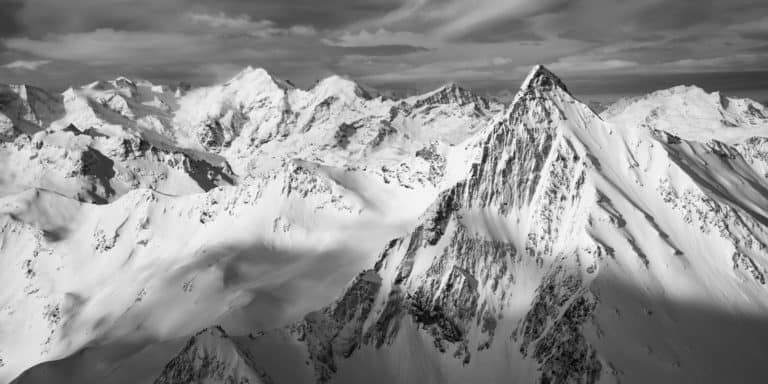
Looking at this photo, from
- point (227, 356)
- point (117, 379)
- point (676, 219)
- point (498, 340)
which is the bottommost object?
point (117, 379)

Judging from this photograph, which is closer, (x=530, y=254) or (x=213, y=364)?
(x=213, y=364)

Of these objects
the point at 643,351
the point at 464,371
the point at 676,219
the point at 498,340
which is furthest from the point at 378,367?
the point at 676,219

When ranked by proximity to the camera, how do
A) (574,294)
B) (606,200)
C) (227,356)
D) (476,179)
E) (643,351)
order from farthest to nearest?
(476,179), (606,200), (574,294), (643,351), (227,356)

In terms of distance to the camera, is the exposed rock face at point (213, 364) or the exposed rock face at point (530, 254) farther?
the exposed rock face at point (530, 254)

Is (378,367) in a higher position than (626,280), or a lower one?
lower

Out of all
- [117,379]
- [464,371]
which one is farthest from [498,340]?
[117,379]

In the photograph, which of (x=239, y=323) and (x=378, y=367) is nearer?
(x=378, y=367)

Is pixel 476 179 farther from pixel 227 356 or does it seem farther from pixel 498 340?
pixel 227 356

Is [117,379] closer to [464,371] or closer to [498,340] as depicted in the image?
[464,371]

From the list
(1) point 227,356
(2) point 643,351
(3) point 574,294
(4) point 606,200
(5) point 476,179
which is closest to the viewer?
(1) point 227,356

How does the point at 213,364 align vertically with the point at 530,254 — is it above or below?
below

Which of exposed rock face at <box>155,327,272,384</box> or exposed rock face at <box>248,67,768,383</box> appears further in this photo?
exposed rock face at <box>248,67,768,383</box>
